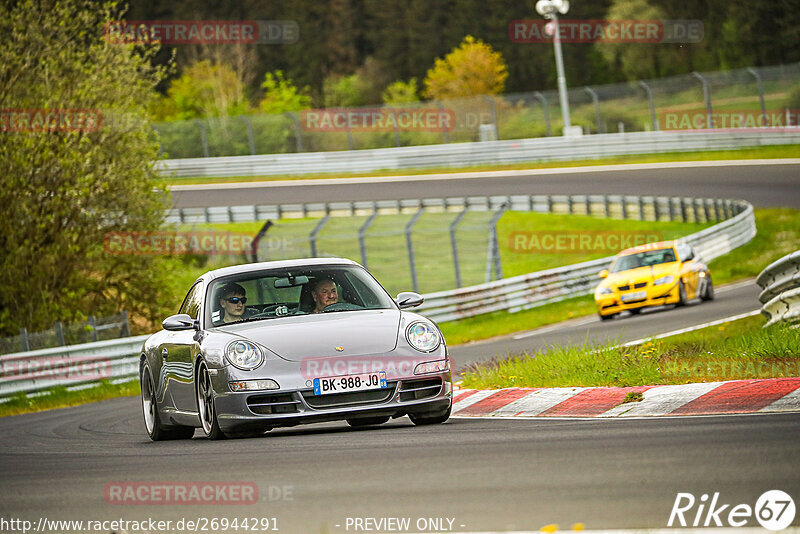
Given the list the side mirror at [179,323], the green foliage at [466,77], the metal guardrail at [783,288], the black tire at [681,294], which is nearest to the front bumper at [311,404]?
the side mirror at [179,323]

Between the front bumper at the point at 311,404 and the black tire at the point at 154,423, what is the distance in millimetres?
1461

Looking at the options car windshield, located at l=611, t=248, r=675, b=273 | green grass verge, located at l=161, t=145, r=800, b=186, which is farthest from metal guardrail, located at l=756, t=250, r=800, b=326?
green grass verge, located at l=161, t=145, r=800, b=186

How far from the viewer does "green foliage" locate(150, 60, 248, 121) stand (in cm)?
7606

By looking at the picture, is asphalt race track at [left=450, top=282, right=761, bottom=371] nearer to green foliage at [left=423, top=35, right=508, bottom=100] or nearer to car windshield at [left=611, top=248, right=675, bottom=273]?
car windshield at [left=611, top=248, right=675, bottom=273]

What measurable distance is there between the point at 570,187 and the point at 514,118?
1088cm

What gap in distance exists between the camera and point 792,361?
31.4ft

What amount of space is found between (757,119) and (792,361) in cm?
3755

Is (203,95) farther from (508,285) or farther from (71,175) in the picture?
(71,175)

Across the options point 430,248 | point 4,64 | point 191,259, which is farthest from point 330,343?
point 430,248

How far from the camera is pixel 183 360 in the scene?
1005cm

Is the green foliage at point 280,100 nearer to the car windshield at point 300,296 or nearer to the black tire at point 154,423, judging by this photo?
the black tire at point 154,423

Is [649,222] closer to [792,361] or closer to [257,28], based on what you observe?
[792,361]

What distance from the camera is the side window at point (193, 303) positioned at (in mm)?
10367

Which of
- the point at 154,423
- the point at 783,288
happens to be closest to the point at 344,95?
the point at 783,288
